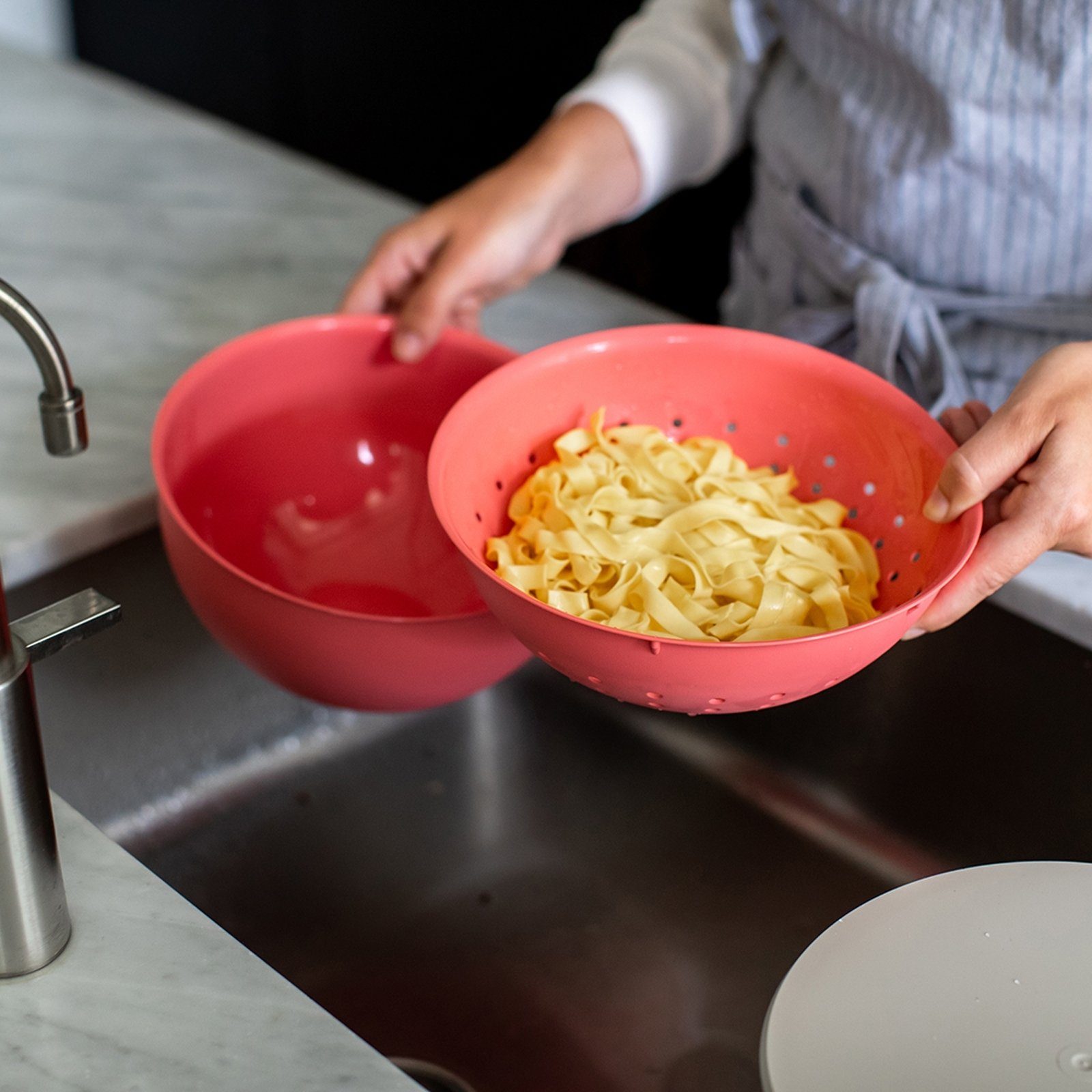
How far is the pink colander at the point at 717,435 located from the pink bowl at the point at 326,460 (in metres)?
0.12

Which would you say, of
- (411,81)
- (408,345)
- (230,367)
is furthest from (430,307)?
(411,81)

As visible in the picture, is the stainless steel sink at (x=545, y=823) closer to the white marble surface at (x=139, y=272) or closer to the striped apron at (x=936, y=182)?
the white marble surface at (x=139, y=272)

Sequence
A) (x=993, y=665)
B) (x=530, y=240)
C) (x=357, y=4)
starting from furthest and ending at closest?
(x=357, y=4) → (x=530, y=240) → (x=993, y=665)

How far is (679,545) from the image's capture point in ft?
2.13

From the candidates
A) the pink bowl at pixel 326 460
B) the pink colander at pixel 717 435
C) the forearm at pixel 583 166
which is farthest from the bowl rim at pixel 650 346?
the forearm at pixel 583 166

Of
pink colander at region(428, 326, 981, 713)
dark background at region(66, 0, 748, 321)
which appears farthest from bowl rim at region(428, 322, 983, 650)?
dark background at region(66, 0, 748, 321)

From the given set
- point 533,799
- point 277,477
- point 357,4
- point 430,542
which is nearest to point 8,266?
point 277,477

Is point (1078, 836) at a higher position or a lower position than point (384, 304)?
lower

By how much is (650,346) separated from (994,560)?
0.23 m

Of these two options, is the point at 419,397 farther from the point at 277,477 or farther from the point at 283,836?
the point at 283,836

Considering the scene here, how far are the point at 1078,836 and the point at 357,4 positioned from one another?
1.70 meters

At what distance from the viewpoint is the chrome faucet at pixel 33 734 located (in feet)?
1.58

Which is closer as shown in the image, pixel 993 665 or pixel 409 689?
pixel 409 689

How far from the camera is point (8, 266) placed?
110 centimetres
